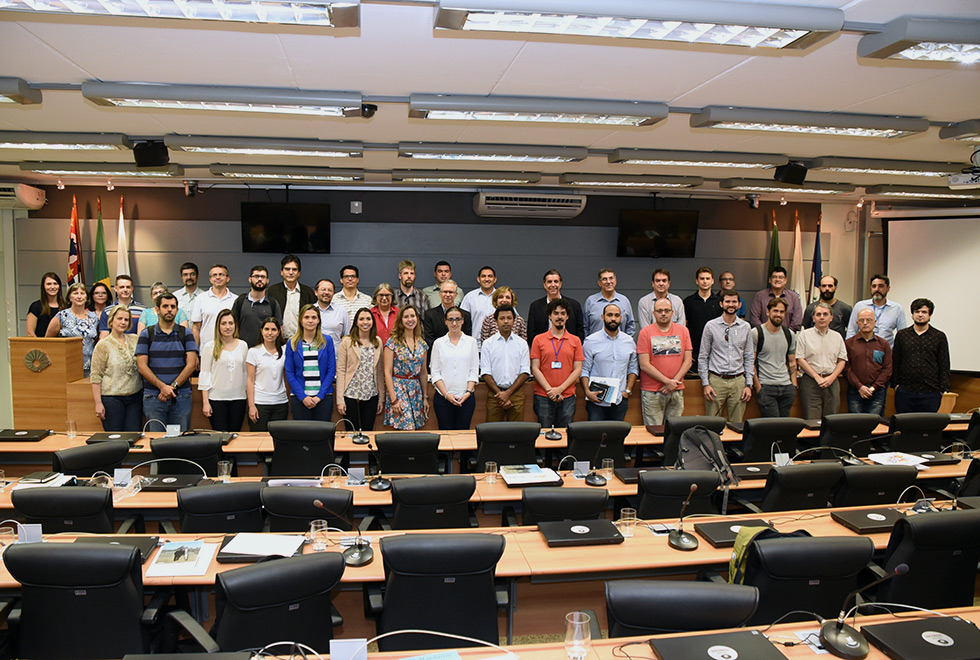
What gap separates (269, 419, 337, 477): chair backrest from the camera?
14.7 feet

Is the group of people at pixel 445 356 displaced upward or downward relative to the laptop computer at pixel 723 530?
upward

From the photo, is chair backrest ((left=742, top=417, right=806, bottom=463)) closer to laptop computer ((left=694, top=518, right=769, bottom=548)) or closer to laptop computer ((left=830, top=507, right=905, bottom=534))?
laptop computer ((left=830, top=507, right=905, bottom=534))

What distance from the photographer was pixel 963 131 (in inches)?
205

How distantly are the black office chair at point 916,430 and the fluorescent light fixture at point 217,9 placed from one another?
5377mm

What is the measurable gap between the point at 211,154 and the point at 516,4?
5442mm

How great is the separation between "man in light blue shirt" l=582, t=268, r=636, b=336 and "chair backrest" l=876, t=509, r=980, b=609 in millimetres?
4180

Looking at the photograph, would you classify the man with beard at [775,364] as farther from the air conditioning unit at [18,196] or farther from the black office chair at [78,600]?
the air conditioning unit at [18,196]

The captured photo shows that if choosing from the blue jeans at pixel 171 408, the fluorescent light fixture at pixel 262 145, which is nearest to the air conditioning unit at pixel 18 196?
the fluorescent light fixture at pixel 262 145

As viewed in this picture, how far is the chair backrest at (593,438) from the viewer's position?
4.78m

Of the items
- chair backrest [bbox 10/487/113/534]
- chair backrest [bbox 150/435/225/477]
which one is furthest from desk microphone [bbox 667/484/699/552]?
chair backrest [bbox 150/435/225/477]

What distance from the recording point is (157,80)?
4.22 m

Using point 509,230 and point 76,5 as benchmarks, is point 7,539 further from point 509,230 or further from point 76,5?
point 509,230

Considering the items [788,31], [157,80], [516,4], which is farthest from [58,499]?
[788,31]

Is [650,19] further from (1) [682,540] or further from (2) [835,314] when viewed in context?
(2) [835,314]
